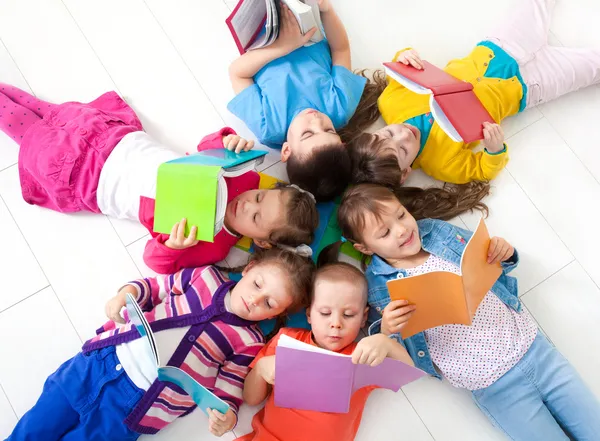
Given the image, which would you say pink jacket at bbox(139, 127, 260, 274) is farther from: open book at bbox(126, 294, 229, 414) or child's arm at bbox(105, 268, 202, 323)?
open book at bbox(126, 294, 229, 414)

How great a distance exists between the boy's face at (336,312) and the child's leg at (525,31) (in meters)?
0.95

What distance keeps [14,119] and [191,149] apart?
489mm

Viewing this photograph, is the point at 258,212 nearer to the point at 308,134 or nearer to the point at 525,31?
the point at 308,134

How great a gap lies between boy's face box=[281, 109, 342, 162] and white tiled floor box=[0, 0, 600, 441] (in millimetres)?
145

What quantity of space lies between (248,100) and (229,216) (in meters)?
0.37

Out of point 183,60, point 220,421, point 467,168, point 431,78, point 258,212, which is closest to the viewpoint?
point 220,421

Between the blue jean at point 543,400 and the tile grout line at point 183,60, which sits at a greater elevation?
the tile grout line at point 183,60

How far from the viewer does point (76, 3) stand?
162cm

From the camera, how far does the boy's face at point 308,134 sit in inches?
53.9

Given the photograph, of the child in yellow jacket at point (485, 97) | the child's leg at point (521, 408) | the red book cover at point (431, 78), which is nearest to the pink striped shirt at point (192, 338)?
the child in yellow jacket at point (485, 97)

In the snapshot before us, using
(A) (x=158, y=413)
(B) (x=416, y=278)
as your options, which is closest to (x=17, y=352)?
(A) (x=158, y=413)

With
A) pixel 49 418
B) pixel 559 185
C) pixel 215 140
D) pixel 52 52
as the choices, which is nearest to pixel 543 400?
pixel 559 185

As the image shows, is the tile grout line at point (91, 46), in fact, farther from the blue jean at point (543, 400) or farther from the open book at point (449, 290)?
the blue jean at point (543, 400)

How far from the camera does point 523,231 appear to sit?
5.04ft
